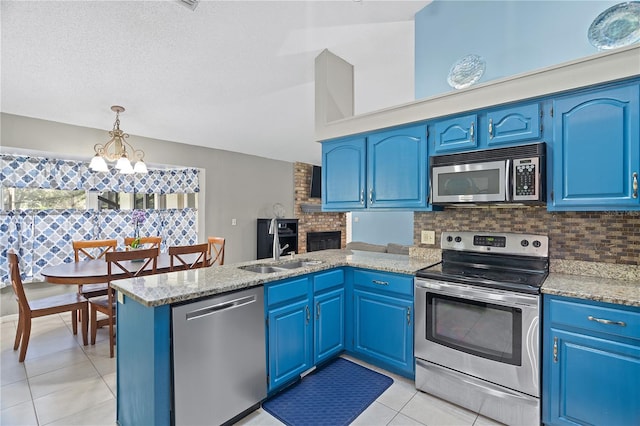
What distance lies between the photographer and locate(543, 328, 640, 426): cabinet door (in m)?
1.51

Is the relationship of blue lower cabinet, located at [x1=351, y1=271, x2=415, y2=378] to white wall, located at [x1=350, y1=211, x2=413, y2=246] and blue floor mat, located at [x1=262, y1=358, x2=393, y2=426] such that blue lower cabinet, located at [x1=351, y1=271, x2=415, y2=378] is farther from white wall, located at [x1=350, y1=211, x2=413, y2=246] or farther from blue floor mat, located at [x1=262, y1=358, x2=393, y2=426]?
white wall, located at [x1=350, y1=211, x2=413, y2=246]

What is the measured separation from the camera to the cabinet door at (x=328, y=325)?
92.7 inches

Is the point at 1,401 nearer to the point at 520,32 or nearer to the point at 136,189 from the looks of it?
the point at 136,189

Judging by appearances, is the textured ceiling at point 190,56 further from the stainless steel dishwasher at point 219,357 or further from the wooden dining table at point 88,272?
the stainless steel dishwasher at point 219,357

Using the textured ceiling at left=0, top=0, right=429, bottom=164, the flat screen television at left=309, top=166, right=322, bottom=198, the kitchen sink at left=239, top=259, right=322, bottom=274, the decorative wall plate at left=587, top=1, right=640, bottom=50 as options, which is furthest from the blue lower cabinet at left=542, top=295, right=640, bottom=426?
the flat screen television at left=309, top=166, right=322, bottom=198

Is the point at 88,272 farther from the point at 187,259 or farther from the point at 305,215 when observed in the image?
the point at 305,215

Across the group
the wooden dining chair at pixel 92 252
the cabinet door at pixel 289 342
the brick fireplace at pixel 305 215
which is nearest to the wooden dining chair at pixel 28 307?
the wooden dining chair at pixel 92 252

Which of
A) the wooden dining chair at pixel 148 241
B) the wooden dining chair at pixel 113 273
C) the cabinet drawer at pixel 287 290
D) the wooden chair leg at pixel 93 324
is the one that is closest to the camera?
the cabinet drawer at pixel 287 290

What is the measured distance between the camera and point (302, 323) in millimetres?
2221

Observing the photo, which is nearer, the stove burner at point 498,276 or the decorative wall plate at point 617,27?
the decorative wall plate at point 617,27

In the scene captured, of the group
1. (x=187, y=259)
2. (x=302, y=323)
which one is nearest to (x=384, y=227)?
(x=187, y=259)

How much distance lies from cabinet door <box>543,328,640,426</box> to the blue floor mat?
3.38 feet

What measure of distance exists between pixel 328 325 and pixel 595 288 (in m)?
1.71

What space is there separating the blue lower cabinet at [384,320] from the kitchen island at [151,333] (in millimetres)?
821
